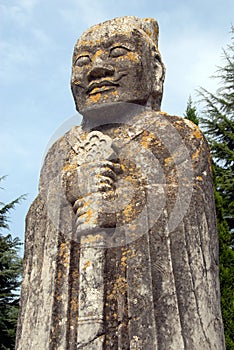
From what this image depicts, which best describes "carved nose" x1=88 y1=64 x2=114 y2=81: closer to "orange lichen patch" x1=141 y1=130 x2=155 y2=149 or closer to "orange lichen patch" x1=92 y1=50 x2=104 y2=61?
"orange lichen patch" x1=92 y1=50 x2=104 y2=61

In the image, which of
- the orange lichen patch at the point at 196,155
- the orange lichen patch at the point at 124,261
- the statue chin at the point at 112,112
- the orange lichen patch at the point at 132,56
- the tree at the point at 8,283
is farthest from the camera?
the tree at the point at 8,283

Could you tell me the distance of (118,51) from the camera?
606 cm

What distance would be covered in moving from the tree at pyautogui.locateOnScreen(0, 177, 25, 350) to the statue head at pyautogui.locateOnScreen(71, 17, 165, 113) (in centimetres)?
1068

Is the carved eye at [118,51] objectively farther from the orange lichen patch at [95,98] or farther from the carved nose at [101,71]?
the orange lichen patch at [95,98]

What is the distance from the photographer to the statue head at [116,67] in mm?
5941

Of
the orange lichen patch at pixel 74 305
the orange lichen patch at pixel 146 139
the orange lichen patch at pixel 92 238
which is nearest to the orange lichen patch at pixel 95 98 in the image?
the orange lichen patch at pixel 146 139

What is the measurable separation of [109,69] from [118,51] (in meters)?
0.28

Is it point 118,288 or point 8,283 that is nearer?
point 118,288

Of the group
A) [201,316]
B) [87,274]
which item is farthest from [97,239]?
[201,316]

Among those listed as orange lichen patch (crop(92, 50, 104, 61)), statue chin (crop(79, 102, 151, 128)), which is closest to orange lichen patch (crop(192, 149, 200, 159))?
statue chin (crop(79, 102, 151, 128))

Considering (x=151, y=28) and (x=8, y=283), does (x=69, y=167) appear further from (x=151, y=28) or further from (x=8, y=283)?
(x=8, y=283)

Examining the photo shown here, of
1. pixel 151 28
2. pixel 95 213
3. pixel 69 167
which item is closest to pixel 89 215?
pixel 95 213

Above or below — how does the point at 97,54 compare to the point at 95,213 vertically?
above

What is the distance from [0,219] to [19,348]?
47.0ft
